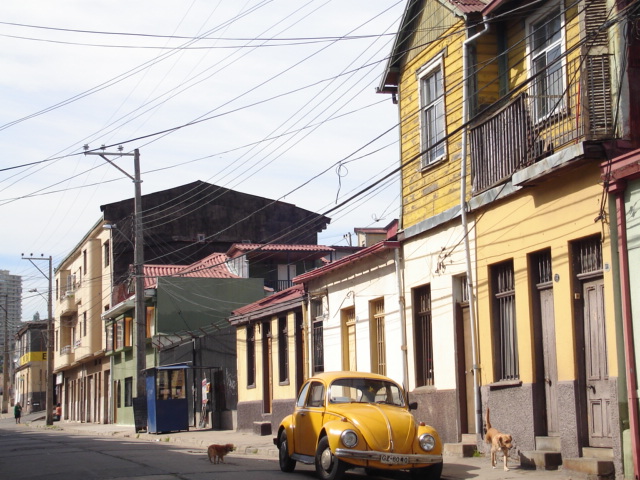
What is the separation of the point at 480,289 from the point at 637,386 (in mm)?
4499

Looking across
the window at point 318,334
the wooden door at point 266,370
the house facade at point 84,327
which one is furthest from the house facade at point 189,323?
the window at point 318,334

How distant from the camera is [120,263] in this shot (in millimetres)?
54469

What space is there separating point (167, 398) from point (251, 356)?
146 inches

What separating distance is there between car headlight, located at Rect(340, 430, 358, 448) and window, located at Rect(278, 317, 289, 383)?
13.7m

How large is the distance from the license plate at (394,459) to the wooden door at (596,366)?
262 cm

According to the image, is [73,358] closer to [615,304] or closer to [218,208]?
[218,208]

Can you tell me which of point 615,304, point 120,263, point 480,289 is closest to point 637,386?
point 615,304

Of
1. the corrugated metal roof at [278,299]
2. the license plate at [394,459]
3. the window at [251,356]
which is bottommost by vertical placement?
the license plate at [394,459]

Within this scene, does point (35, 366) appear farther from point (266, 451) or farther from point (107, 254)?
point (266, 451)

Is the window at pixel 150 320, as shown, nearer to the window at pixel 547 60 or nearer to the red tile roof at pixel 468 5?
the red tile roof at pixel 468 5

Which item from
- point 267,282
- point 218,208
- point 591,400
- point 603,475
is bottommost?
point 603,475

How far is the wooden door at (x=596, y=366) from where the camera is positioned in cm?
1297

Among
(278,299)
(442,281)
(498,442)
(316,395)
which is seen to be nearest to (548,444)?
(498,442)

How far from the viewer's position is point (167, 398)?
104ft
